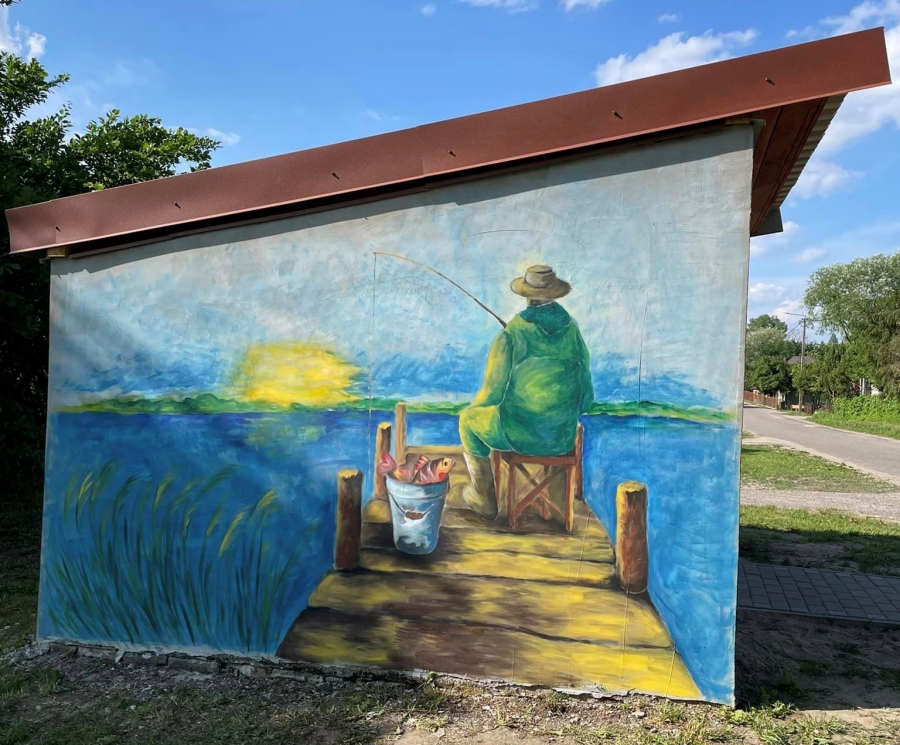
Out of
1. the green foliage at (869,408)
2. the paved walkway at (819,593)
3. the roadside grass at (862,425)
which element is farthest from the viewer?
the green foliage at (869,408)

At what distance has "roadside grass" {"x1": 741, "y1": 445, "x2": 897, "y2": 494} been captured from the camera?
13.4 metres

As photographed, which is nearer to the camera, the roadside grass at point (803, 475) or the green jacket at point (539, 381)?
the green jacket at point (539, 381)

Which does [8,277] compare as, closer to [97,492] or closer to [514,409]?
[97,492]

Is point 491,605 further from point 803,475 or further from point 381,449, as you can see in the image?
A: point 803,475

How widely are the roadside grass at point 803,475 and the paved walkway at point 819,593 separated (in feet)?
22.6

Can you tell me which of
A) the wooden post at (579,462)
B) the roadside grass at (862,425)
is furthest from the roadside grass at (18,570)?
the roadside grass at (862,425)

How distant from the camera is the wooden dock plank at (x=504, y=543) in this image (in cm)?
371

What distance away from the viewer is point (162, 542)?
4.37 meters

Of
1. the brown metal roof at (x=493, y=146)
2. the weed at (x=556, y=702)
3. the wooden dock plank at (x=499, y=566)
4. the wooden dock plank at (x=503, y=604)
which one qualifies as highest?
the brown metal roof at (x=493, y=146)

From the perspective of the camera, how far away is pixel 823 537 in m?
8.60

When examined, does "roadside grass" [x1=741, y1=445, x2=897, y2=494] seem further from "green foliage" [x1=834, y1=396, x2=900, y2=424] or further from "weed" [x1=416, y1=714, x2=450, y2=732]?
"green foliage" [x1=834, y1=396, x2=900, y2=424]

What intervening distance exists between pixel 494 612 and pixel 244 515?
1684 millimetres

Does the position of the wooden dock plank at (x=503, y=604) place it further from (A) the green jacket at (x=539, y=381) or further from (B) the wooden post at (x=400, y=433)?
(A) the green jacket at (x=539, y=381)

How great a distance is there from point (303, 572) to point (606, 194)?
114 inches
